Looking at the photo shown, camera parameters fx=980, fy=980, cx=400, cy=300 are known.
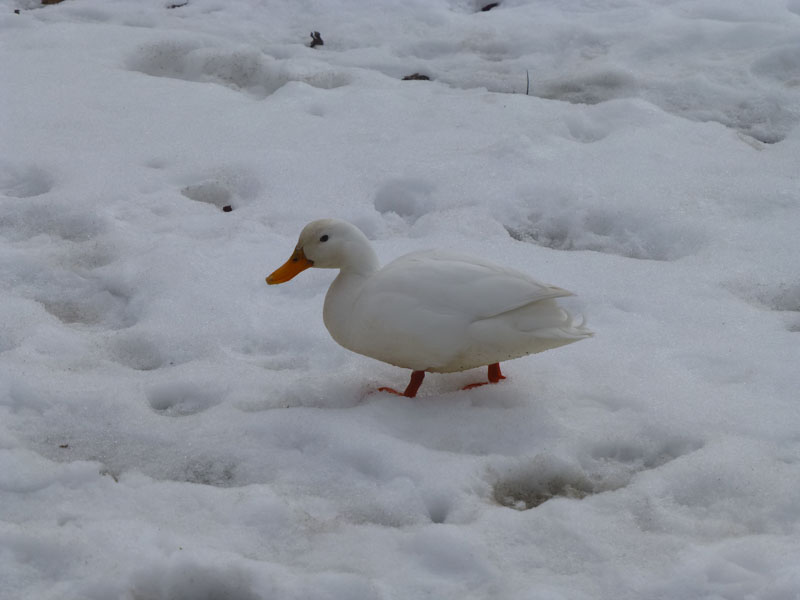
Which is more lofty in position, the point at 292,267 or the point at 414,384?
the point at 292,267

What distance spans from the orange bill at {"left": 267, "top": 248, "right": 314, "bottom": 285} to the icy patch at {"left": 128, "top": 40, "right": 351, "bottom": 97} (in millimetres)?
3093

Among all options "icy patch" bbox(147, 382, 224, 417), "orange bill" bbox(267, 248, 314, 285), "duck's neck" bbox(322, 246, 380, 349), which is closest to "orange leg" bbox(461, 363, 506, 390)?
"duck's neck" bbox(322, 246, 380, 349)

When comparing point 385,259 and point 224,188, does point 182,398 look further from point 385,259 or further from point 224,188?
point 224,188

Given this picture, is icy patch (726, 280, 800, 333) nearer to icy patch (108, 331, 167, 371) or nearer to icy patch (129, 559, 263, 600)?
icy patch (108, 331, 167, 371)

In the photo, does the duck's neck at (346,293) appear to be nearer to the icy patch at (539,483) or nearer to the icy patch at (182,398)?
the icy patch at (182,398)

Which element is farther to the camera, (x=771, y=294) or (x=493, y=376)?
(x=771, y=294)

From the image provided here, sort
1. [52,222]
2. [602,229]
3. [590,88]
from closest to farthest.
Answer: [52,222] < [602,229] < [590,88]

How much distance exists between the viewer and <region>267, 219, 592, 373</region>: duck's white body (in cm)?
344

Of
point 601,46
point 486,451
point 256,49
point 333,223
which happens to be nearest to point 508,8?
point 601,46

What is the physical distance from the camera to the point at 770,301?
4.36 meters

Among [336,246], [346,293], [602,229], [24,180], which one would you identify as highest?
[336,246]

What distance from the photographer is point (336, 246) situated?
3686 millimetres

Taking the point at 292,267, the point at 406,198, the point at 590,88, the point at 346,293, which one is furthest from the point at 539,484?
the point at 590,88

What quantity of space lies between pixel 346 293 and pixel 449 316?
43cm
